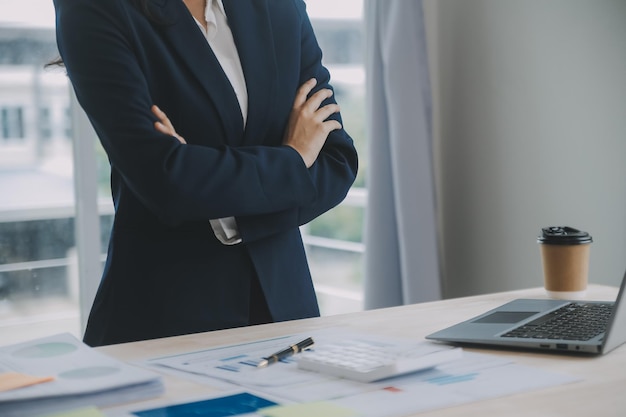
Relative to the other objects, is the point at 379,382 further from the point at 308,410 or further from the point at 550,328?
the point at 550,328

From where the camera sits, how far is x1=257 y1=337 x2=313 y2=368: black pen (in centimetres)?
110

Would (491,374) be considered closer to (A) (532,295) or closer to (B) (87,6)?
(A) (532,295)

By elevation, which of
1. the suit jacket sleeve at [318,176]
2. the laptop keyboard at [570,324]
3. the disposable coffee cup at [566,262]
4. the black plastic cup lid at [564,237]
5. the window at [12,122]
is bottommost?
the laptop keyboard at [570,324]

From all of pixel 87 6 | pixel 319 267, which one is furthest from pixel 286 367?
pixel 319 267

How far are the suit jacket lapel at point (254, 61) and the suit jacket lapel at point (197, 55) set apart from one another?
0.05 metres

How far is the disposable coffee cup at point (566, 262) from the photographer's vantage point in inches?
62.5

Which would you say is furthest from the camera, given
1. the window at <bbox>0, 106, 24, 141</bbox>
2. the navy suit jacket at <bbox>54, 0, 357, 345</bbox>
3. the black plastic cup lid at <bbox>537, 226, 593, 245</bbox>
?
the window at <bbox>0, 106, 24, 141</bbox>

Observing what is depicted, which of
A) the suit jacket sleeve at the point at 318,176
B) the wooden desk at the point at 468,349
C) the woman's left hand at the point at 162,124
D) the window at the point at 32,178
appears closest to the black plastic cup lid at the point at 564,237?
the wooden desk at the point at 468,349

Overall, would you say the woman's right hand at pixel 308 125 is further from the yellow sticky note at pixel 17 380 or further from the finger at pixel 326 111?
the yellow sticky note at pixel 17 380

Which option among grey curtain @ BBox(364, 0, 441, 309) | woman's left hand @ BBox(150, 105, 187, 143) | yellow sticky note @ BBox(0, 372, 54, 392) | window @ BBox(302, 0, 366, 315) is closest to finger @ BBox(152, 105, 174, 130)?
woman's left hand @ BBox(150, 105, 187, 143)

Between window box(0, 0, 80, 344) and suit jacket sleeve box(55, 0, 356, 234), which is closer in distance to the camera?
suit jacket sleeve box(55, 0, 356, 234)

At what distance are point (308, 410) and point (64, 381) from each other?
278mm

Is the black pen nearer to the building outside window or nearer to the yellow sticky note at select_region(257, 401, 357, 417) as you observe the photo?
the yellow sticky note at select_region(257, 401, 357, 417)

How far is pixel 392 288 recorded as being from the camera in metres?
3.24
